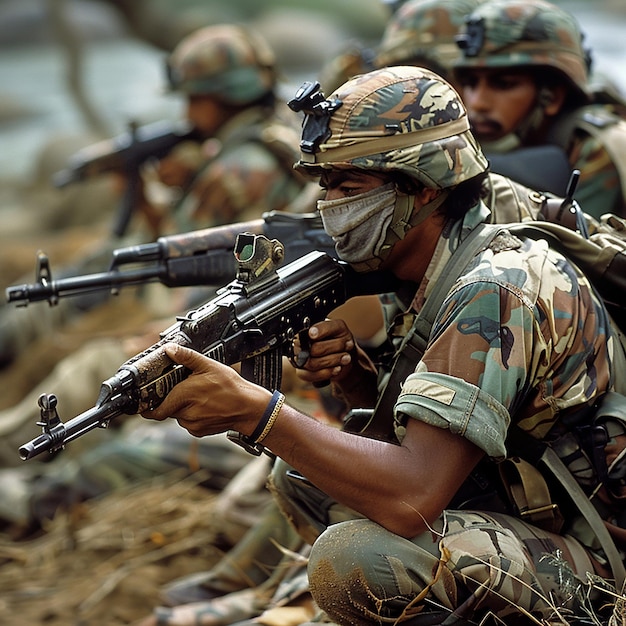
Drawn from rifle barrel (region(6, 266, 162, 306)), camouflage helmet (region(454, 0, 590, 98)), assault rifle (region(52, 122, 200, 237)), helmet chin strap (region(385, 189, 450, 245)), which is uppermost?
helmet chin strap (region(385, 189, 450, 245))

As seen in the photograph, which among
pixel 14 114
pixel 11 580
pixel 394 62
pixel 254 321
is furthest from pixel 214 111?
pixel 14 114

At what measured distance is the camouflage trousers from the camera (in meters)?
2.81

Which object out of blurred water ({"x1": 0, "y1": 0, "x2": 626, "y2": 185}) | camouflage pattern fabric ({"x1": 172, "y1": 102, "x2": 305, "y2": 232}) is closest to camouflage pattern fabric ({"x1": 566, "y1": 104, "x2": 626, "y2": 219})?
camouflage pattern fabric ({"x1": 172, "y1": 102, "x2": 305, "y2": 232})

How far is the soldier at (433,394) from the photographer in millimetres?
2711

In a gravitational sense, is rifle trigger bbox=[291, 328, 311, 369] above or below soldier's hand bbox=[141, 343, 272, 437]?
below

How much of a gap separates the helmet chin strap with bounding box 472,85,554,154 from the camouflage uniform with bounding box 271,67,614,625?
67.6 inches

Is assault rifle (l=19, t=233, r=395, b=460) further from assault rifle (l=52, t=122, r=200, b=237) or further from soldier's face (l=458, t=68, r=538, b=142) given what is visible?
assault rifle (l=52, t=122, r=200, b=237)

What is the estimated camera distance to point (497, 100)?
4801mm

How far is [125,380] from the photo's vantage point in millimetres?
2564

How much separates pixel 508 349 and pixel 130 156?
16.5 feet

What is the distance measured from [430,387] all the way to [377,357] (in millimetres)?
862

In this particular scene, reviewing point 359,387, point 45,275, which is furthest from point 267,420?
point 45,275

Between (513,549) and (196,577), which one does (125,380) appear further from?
(196,577)

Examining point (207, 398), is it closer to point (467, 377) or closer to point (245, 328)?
point (245, 328)
